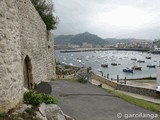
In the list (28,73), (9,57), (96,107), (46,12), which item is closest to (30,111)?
(9,57)

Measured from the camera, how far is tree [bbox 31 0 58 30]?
29.6 m

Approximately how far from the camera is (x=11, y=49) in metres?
8.97

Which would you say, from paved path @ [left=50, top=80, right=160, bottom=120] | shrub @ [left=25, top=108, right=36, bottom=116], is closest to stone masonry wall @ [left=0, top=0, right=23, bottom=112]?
shrub @ [left=25, top=108, right=36, bottom=116]

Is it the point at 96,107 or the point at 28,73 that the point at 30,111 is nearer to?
the point at 96,107

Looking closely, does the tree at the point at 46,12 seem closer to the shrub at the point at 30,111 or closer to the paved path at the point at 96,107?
the paved path at the point at 96,107

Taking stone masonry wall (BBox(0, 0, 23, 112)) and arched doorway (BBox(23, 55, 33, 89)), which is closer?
stone masonry wall (BBox(0, 0, 23, 112))

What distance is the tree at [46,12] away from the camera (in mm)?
29594

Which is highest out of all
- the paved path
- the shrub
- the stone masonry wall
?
the stone masonry wall

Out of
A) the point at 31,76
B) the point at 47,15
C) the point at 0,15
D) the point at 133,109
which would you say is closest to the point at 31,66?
the point at 31,76

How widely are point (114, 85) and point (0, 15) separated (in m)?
24.8

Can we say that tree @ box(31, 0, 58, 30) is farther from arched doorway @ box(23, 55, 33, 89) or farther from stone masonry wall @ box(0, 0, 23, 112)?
Answer: stone masonry wall @ box(0, 0, 23, 112)

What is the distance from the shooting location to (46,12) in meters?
30.9

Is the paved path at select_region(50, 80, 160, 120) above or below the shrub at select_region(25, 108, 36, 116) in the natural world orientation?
below

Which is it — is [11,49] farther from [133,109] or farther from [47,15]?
[47,15]
